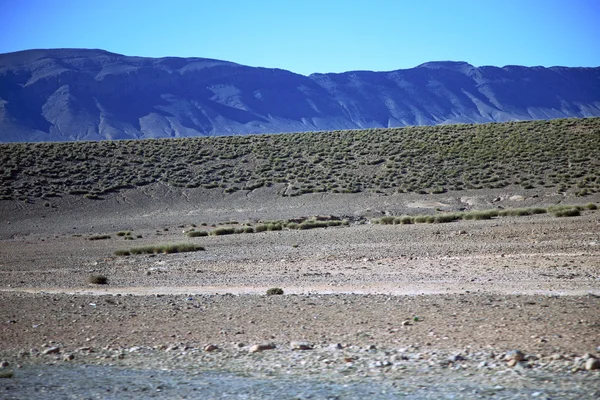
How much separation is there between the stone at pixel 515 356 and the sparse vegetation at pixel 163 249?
1875 centimetres

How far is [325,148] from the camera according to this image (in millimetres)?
62531

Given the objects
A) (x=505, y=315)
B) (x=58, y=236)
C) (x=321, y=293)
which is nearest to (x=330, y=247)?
(x=321, y=293)

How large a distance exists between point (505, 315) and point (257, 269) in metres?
10.5

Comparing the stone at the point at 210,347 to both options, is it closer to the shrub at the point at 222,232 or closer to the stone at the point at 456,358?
the stone at the point at 456,358

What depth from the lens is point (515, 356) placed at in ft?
26.0

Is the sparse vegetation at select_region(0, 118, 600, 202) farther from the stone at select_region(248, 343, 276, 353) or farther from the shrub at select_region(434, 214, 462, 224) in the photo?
the stone at select_region(248, 343, 276, 353)

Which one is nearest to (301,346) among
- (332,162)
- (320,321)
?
(320,321)

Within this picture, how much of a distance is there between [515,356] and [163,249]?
19.5 metres

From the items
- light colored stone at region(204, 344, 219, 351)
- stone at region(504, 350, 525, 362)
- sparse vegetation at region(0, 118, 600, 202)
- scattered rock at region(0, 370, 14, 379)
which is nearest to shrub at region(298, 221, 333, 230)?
sparse vegetation at region(0, 118, 600, 202)

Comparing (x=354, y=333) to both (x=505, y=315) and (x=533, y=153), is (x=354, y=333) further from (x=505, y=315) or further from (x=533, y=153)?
(x=533, y=153)

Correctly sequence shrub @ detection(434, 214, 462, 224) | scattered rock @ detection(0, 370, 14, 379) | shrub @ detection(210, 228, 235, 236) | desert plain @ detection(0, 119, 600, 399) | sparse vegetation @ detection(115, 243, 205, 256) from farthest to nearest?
shrub @ detection(210, 228, 235, 236) → shrub @ detection(434, 214, 462, 224) → sparse vegetation @ detection(115, 243, 205, 256) → scattered rock @ detection(0, 370, 14, 379) → desert plain @ detection(0, 119, 600, 399)

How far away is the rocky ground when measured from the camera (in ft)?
25.3

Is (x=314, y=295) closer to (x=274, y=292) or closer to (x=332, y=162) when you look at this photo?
(x=274, y=292)

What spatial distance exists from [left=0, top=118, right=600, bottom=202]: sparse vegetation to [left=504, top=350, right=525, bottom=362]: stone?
35.2 m
